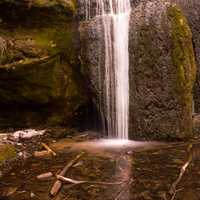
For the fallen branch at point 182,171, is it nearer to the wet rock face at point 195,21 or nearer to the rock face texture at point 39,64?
the wet rock face at point 195,21

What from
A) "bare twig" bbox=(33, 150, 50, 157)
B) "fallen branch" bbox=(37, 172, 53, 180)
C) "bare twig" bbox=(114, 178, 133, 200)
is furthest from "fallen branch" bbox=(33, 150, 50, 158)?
"bare twig" bbox=(114, 178, 133, 200)

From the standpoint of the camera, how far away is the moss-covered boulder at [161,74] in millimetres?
10266

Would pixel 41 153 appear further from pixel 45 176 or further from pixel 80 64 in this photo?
pixel 80 64

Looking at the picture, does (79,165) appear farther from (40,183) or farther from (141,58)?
(141,58)

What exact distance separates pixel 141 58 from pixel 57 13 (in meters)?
2.38

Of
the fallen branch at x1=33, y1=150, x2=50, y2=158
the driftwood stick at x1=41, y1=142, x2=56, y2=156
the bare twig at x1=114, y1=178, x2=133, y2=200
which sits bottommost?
the bare twig at x1=114, y1=178, x2=133, y2=200

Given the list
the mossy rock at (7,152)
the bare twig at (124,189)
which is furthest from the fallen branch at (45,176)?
the bare twig at (124,189)

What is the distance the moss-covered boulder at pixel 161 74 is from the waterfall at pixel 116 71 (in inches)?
11.6

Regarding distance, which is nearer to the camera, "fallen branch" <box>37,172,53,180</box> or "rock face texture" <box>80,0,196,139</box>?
"fallen branch" <box>37,172,53,180</box>

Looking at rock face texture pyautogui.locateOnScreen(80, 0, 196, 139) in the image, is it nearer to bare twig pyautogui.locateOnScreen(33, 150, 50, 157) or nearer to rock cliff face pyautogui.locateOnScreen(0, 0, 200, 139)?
rock cliff face pyautogui.locateOnScreen(0, 0, 200, 139)

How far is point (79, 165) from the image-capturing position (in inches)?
336

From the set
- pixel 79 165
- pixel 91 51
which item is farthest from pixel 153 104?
pixel 79 165

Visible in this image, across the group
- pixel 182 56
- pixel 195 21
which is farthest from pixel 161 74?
pixel 195 21

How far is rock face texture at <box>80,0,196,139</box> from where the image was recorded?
10266 mm
